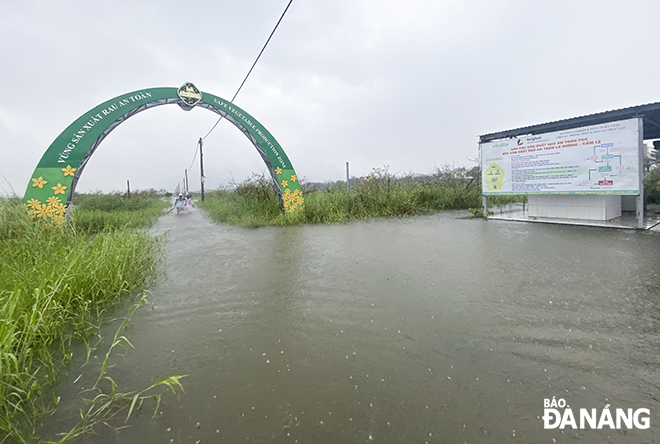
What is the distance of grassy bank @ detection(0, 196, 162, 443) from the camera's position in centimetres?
173

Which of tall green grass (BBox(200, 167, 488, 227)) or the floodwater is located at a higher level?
tall green grass (BBox(200, 167, 488, 227))

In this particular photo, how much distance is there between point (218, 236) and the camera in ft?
25.0

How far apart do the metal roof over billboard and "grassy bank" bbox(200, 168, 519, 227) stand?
351 centimetres

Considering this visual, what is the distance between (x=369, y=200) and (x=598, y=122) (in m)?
6.51

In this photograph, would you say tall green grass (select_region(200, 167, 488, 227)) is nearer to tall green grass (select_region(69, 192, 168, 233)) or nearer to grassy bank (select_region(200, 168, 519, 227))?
grassy bank (select_region(200, 168, 519, 227))

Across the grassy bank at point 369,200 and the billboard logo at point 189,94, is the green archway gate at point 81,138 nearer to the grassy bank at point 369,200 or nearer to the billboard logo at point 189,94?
the billboard logo at point 189,94

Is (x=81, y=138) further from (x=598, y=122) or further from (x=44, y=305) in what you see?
(x=598, y=122)

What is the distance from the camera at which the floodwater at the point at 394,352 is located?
5.09 ft

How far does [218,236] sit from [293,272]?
4.04 meters

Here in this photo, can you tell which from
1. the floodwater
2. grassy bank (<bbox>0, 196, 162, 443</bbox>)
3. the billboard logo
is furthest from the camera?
the billboard logo

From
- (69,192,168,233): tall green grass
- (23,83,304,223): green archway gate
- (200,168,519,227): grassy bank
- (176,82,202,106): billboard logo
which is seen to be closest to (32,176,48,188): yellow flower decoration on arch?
(23,83,304,223): green archway gate

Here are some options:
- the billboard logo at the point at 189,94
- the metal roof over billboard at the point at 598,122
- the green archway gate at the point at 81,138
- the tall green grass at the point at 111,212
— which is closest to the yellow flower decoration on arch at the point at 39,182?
the green archway gate at the point at 81,138

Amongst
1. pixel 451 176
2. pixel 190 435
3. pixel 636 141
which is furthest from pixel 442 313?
pixel 451 176

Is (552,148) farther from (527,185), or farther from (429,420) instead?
A: (429,420)
